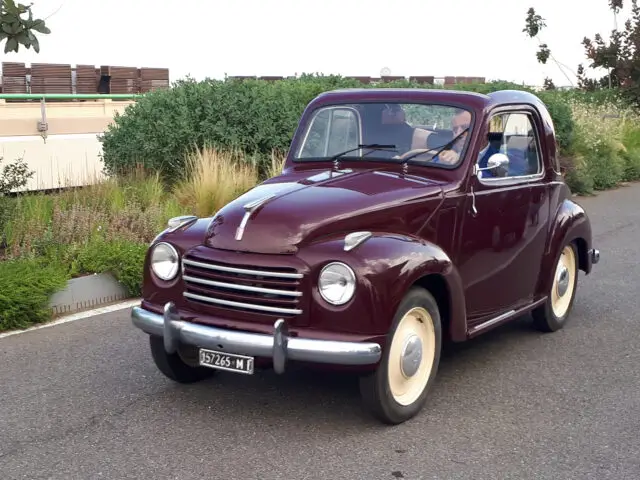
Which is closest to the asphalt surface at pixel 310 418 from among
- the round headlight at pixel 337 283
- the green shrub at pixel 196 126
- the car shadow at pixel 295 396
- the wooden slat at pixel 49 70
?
the car shadow at pixel 295 396

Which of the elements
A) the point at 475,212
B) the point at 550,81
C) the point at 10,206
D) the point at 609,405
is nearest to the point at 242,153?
the point at 10,206

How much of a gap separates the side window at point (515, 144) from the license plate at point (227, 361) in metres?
2.18

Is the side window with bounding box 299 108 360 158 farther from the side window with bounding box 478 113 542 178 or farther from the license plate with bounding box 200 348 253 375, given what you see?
the license plate with bounding box 200 348 253 375

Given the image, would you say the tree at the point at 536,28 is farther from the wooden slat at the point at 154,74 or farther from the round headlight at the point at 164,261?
the round headlight at the point at 164,261

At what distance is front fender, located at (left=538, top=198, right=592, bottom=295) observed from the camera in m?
6.75

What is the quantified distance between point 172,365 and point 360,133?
203cm

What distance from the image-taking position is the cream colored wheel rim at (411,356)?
4980 millimetres

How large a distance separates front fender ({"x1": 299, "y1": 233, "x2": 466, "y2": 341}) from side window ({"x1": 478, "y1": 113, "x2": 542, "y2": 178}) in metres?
1.30

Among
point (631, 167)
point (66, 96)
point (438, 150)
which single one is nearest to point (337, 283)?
point (438, 150)

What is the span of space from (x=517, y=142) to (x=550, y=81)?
97.3 ft

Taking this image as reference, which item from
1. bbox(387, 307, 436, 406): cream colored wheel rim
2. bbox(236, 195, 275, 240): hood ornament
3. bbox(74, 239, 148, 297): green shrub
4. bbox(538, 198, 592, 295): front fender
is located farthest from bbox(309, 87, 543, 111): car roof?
bbox(74, 239, 148, 297): green shrub

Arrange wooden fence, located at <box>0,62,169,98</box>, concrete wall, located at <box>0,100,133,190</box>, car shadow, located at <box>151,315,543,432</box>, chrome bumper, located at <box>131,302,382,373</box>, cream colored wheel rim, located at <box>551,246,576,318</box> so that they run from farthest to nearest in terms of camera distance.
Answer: wooden fence, located at <box>0,62,169,98</box> → concrete wall, located at <box>0,100,133,190</box> → cream colored wheel rim, located at <box>551,246,576,318</box> → car shadow, located at <box>151,315,543,432</box> → chrome bumper, located at <box>131,302,382,373</box>

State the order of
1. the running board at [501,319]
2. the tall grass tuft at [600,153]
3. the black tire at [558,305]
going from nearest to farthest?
the running board at [501,319], the black tire at [558,305], the tall grass tuft at [600,153]

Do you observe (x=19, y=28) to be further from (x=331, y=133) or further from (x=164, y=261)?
(x=164, y=261)
